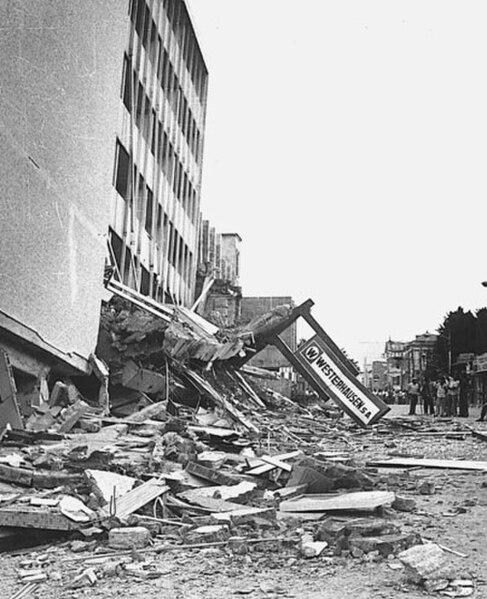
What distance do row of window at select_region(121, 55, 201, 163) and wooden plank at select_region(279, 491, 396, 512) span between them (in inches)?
834

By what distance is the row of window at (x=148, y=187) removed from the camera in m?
25.7

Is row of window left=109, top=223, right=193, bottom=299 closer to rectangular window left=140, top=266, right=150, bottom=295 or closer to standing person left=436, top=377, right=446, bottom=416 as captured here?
rectangular window left=140, top=266, right=150, bottom=295

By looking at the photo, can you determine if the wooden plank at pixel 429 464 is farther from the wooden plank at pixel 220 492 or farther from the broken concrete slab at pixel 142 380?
the broken concrete slab at pixel 142 380

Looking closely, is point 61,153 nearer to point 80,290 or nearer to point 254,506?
point 80,290

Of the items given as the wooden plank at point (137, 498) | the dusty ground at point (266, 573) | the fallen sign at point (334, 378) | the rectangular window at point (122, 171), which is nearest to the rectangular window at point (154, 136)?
the rectangular window at point (122, 171)

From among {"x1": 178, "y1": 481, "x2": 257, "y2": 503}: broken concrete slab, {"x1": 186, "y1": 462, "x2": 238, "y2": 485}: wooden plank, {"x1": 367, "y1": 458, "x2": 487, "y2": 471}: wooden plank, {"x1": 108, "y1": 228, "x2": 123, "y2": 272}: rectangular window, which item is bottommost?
{"x1": 367, "y1": 458, "x2": 487, "y2": 471}: wooden plank

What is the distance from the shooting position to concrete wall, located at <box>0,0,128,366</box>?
11.5 m

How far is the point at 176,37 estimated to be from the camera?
33.5m

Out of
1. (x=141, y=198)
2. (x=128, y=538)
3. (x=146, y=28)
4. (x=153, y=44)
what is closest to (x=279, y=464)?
(x=128, y=538)

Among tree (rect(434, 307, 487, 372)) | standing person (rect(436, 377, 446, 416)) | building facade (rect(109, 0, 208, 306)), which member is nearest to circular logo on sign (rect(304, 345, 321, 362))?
building facade (rect(109, 0, 208, 306))

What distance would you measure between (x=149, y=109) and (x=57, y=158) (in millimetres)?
16052

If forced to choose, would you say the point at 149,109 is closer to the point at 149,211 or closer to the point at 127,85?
the point at 127,85

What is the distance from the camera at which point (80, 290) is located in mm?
15094

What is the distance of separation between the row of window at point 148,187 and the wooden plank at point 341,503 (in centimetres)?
1981
